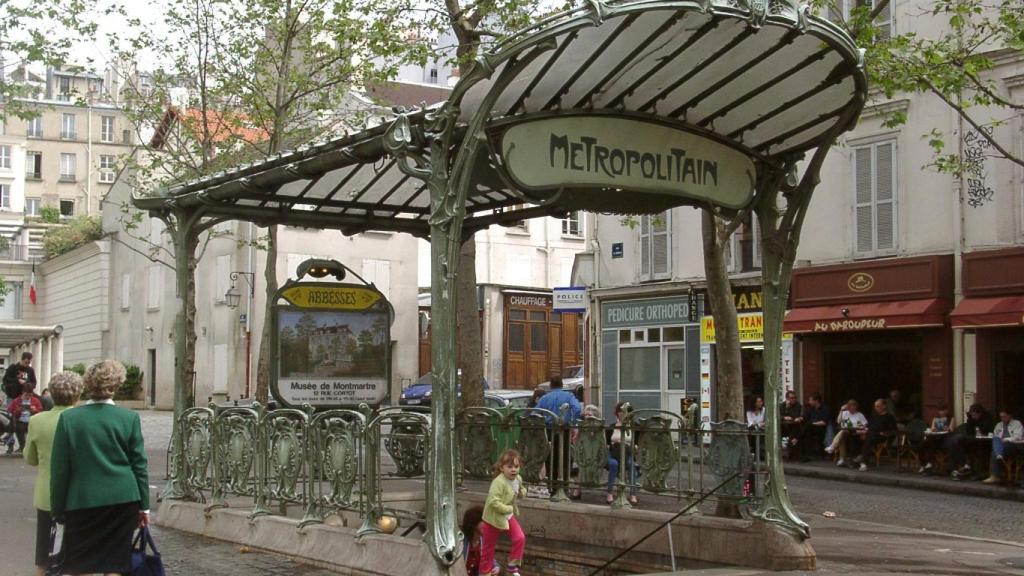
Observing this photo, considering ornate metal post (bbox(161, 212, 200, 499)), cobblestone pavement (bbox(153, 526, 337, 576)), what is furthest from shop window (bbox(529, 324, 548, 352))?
cobblestone pavement (bbox(153, 526, 337, 576))

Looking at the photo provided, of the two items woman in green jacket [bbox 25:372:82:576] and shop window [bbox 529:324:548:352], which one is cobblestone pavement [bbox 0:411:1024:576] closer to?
woman in green jacket [bbox 25:372:82:576]

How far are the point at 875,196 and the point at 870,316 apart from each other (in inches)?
99.4

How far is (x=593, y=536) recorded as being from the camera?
1080 cm

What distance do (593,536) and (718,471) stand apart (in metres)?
1.55

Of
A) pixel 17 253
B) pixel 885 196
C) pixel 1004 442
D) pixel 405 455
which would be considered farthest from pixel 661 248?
pixel 17 253

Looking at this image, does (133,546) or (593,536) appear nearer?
(133,546)

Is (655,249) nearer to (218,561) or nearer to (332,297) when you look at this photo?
(332,297)

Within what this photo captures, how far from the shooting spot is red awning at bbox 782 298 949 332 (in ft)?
73.0

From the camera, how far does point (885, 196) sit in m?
23.9

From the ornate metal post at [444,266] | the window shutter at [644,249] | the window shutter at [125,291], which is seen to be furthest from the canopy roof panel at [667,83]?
the window shutter at [125,291]

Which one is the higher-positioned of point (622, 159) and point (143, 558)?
point (622, 159)

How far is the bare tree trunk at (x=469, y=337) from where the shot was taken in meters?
17.2

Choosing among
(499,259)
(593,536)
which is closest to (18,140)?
(499,259)

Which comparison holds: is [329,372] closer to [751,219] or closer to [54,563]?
[54,563]
